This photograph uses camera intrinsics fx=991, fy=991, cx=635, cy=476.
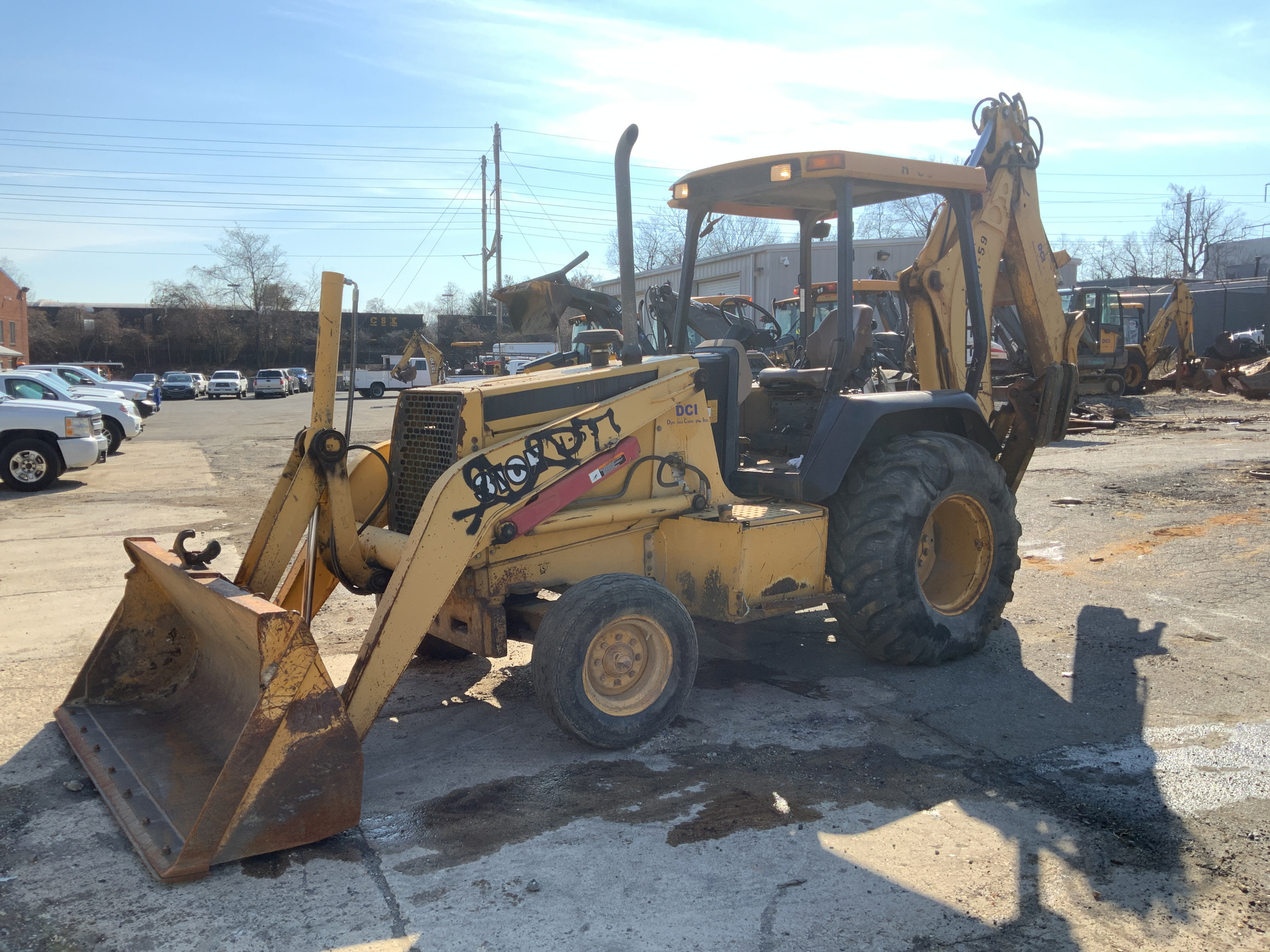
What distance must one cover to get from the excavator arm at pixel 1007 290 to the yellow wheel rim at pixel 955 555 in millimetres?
922

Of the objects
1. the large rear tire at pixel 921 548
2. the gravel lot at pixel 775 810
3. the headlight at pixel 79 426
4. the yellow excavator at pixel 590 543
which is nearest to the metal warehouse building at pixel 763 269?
the headlight at pixel 79 426

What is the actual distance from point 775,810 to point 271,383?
49569 millimetres

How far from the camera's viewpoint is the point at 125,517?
11.1m

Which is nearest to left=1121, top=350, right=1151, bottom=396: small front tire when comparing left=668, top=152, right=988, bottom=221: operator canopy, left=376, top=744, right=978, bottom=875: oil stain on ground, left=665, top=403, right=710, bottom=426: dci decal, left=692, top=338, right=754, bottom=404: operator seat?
left=668, top=152, right=988, bottom=221: operator canopy

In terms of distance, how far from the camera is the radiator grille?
4.55 meters

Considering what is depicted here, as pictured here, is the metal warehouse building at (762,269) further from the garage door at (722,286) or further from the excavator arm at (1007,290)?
the excavator arm at (1007,290)

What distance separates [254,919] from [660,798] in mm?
1560

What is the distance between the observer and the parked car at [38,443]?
44.7 feet

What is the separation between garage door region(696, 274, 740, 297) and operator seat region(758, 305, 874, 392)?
1604 centimetres

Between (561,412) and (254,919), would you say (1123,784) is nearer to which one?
(561,412)

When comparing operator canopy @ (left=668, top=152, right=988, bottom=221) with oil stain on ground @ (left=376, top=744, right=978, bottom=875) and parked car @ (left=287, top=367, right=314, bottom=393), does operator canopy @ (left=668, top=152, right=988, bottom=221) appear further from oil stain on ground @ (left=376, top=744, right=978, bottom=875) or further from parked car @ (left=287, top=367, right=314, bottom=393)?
parked car @ (left=287, top=367, right=314, bottom=393)

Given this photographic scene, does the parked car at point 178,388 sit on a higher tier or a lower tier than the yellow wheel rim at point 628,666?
higher

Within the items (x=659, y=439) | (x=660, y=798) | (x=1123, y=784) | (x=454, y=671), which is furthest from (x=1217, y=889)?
(x=454, y=671)

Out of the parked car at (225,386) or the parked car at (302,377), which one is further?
the parked car at (302,377)
